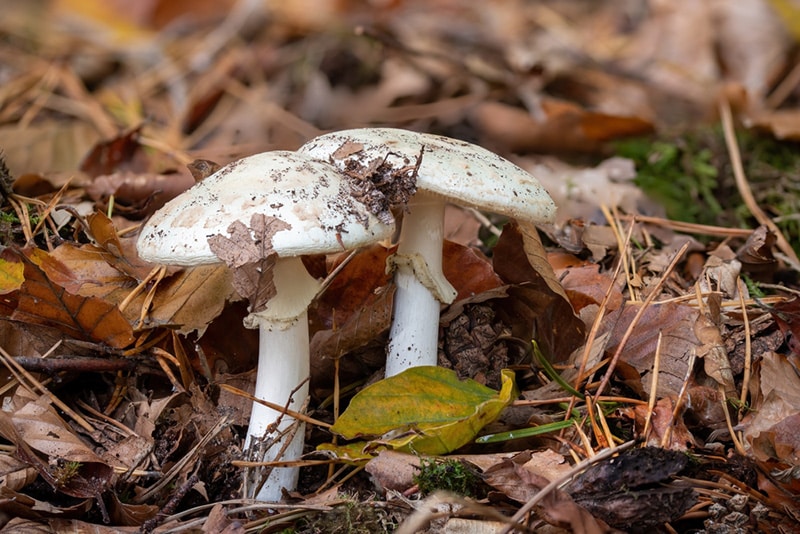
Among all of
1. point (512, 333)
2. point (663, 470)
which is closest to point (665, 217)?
point (512, 333)

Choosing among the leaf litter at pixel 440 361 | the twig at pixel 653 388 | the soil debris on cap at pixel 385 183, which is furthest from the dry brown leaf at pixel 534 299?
the soil debris on cap at pixel 385 183

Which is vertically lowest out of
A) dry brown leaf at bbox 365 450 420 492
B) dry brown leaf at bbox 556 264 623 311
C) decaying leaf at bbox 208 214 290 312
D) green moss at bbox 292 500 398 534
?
green moss at bbox 292 500 398 534

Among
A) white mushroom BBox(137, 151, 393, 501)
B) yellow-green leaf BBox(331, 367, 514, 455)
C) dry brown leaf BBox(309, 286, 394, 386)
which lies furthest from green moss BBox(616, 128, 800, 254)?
white mushroom BBox(137, 151, 393, 501)

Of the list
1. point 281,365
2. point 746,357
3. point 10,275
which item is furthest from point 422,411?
point 10,275

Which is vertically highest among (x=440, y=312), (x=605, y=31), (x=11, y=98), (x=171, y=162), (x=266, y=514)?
(x=605, y=31)

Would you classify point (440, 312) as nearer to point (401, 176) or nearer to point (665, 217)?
point (401, 176)

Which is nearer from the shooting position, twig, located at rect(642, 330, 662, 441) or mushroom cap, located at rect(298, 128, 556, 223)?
mushroom cap, located at rect(298, 128, 556, 223)

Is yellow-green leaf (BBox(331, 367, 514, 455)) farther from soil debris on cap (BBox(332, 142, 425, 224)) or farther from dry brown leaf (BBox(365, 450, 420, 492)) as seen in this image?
A: soil debris on cap (BBox(332, 142, 425, 224))
